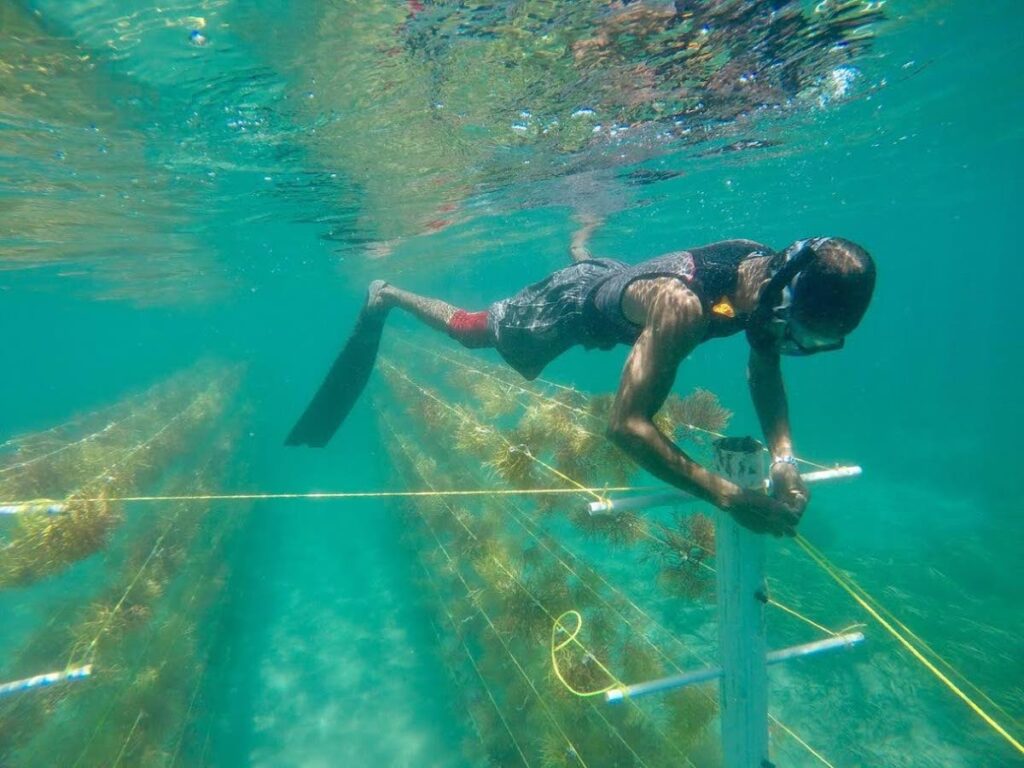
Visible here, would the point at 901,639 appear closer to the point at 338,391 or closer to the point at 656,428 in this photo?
the point at 656,428

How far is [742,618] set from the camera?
2986 millimetres

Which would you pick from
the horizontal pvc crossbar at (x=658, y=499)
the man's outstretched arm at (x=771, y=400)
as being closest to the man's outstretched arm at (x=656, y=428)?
the horizontal pvc crossbar at (x=658, y=499)

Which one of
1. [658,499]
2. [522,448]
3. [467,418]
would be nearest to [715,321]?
[658,499]

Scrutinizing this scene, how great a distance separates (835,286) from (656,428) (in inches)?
46.0

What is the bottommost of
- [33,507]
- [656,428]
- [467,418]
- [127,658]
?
[127,658]

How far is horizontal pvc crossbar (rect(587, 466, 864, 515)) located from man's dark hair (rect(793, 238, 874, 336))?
907 millimetres

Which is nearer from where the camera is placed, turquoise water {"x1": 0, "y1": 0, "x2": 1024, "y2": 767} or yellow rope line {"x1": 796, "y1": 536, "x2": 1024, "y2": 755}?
yellow rope line {"x1": 796, "y1": 536, "x2": 1024, "y2": 755}

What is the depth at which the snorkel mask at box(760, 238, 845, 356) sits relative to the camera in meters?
2.84

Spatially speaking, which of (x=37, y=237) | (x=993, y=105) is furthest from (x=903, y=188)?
(x=37, y=237)

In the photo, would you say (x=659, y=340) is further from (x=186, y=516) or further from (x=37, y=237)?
(x=37, y=237)

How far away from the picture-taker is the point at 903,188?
1115 inches

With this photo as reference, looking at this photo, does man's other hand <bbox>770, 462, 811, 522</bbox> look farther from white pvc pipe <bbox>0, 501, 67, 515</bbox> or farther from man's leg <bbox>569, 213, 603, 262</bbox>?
man's leg <bbox>569, 213, 603, 262</bbox>

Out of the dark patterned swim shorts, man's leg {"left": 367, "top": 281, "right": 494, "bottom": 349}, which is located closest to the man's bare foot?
man's leg {"left": 367, "top": 281, "right": 494, "bottom": 349}

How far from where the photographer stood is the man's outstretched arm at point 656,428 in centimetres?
271
